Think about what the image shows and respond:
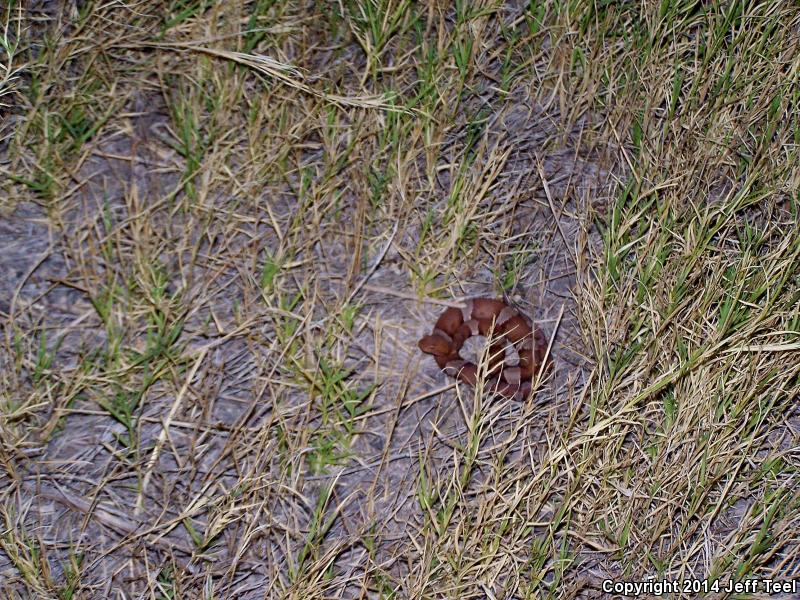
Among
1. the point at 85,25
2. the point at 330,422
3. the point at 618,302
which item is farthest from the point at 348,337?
the point at 85,25

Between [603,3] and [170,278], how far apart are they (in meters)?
1.81

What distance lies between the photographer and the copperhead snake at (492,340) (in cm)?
256

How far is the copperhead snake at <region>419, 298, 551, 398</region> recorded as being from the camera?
256 centimetres

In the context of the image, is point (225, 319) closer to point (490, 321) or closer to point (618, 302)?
point (490, 321)

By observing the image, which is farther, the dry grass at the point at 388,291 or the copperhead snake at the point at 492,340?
the copperhead snake at the point at 492,340

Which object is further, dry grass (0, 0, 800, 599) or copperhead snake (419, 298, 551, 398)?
copperhead snake (419, 298, 551, 398)

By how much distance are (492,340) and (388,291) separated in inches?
15.5

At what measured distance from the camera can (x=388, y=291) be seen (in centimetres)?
279

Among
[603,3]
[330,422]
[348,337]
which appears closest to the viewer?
[330,422]

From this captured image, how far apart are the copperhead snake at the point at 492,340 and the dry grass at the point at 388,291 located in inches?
2.0

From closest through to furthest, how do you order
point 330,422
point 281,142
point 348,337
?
point 330,422, point 348,337, point 281,142

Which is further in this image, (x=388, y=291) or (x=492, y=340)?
(x=388, y=291)

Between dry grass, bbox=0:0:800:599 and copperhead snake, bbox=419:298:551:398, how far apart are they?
5 centimetres

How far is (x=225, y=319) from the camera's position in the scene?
2.66 meters
